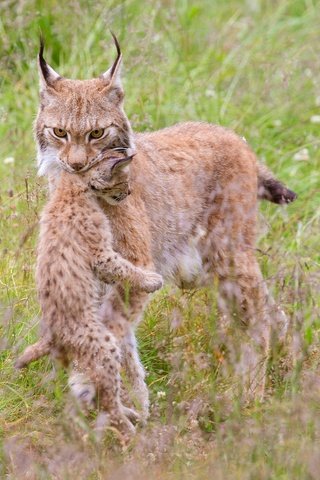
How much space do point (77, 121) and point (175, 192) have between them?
68 centimetres

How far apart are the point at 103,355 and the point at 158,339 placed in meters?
1.01

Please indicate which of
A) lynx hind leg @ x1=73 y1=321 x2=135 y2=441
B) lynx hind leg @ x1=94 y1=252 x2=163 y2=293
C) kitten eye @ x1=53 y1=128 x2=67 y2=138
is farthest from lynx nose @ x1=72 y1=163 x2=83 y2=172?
lynx hind leg @ x1=73 y1=321 x2=135 y2=441

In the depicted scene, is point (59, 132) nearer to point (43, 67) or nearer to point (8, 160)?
point (43, 67)

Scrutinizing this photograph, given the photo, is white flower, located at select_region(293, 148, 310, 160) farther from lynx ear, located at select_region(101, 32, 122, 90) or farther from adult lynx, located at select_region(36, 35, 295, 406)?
lynx ear, located at select_region(101, 32, 122, 90)

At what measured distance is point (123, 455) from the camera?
4.17m

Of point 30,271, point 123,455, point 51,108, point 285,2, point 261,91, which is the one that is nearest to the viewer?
point 123,455

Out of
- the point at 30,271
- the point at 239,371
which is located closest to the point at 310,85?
the point at 30,271

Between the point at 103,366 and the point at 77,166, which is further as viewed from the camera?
the point at 77,166

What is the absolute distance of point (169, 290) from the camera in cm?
575

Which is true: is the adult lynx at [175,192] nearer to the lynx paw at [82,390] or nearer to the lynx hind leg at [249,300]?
the lynx hind leg at [249,300]

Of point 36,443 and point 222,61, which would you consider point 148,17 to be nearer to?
point 222,61

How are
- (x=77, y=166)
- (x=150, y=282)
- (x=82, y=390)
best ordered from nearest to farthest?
(x=82, y=390)
(x=150, y=282)
(x=77, y=166)

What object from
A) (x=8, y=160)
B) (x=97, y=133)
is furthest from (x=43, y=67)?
(x=8, y=160)

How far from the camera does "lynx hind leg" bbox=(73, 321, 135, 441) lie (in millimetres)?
4367
